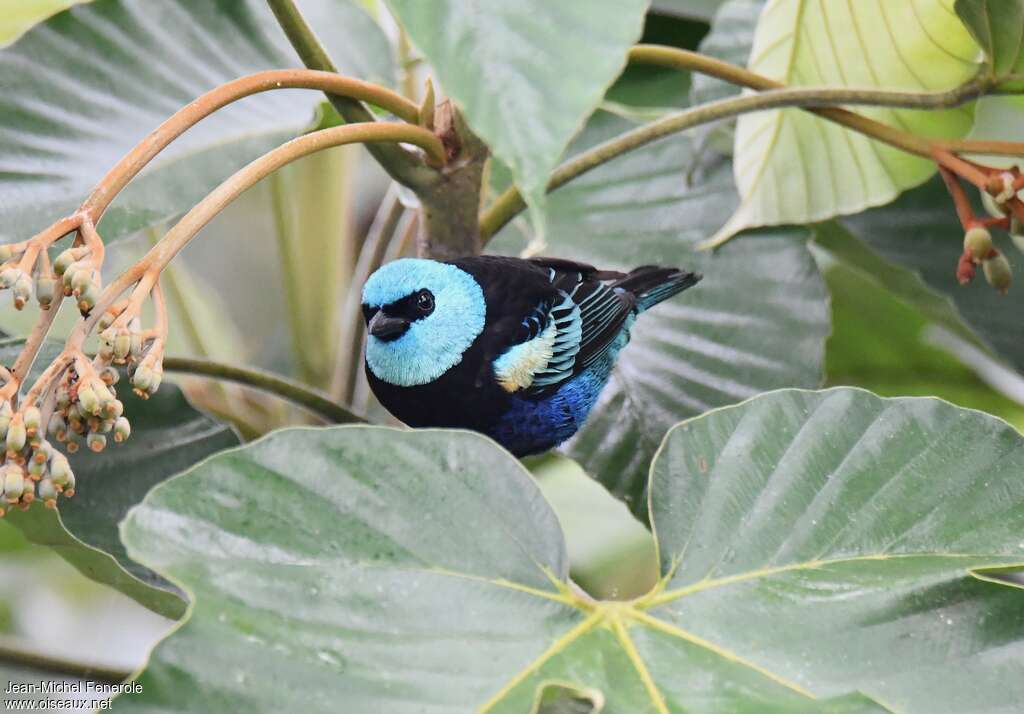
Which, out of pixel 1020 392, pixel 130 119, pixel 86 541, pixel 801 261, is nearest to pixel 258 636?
pixel 86 541

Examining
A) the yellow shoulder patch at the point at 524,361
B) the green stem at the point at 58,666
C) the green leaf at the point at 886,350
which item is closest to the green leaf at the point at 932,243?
the green leaf at the point at 886,350

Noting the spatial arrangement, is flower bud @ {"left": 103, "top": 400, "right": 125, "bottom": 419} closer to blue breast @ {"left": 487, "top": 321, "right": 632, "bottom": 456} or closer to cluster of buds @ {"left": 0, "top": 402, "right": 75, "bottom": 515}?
cluster of buds @ {"left": 0, "top": 402, "right": 75, "bottom": 515}

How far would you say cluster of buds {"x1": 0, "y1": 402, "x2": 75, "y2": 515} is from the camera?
2.01ft

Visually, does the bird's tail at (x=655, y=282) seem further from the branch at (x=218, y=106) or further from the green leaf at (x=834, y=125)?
the branch at (x=218, y=106)

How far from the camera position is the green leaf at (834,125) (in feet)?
3.90

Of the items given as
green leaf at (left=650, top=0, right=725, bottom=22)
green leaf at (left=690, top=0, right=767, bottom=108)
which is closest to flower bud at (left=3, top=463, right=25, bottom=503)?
green leaf at (left=690, top=0, right=767, bottom=108)

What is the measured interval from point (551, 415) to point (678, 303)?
0.24 meters

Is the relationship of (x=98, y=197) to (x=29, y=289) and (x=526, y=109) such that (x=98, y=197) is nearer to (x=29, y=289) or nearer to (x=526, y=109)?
(x=29, y=289)

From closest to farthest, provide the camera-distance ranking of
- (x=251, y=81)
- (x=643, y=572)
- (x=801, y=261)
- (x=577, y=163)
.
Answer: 1. (x=251, y=81)
2. (x=577, y=163)
3. (x=801, y=261)
4. (x=643, y=572)

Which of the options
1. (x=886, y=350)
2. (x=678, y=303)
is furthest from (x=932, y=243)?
(x=678, y=303)

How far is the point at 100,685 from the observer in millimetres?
1146

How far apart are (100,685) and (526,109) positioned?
0.88 meters

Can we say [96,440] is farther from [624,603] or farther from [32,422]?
[624,603]

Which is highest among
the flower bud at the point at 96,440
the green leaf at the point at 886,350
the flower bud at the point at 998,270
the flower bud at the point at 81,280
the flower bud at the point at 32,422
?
the flower bud at the point at 81,280
